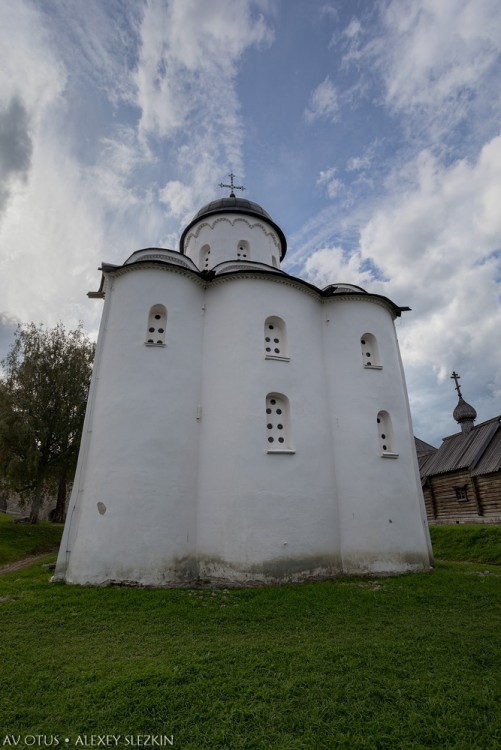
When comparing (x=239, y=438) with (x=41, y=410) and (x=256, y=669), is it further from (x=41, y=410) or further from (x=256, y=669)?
(x=41, y=410)

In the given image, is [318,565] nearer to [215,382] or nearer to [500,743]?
[215,382]

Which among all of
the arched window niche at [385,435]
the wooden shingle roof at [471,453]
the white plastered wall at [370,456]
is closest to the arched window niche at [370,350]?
the white plastered wall at [370,456]

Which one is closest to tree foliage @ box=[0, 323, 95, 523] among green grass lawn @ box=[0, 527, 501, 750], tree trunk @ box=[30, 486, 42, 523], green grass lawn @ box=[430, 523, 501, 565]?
tree trunk @ box=[30, 486, 42, 523]

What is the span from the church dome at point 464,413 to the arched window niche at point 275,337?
19.6m

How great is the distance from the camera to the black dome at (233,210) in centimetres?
1741

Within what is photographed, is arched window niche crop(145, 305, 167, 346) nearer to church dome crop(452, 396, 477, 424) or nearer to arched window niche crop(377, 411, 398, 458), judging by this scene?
arched window niche crop(377, 411, 398, 458)

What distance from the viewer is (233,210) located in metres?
17.3

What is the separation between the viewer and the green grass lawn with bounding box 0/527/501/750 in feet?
12.5

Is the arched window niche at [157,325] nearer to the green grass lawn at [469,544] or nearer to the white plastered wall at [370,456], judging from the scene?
the white plastered wall at [370,456]

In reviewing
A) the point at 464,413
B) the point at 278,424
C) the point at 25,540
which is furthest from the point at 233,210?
the point at 464,413

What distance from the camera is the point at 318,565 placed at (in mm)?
10523

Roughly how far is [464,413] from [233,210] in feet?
65.8

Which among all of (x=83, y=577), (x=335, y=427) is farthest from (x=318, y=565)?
(x=83, y=577)

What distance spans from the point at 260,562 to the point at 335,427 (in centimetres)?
454
